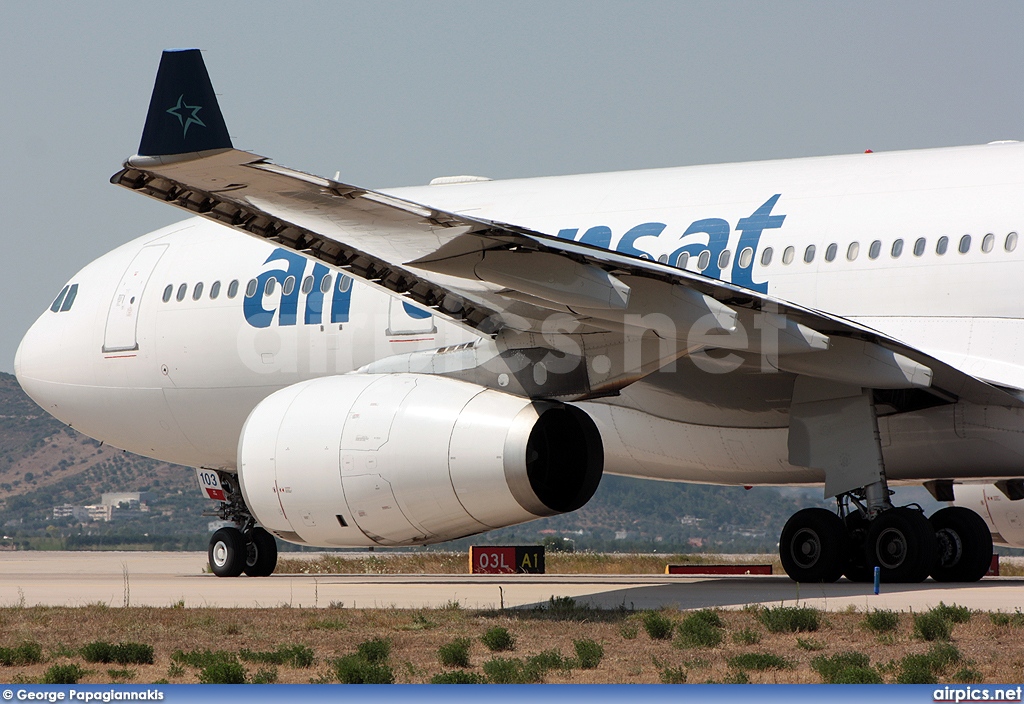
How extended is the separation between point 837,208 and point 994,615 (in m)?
5.59

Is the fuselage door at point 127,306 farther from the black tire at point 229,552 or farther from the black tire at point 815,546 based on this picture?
the black tire at point 815,546

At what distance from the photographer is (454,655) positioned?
816 cm

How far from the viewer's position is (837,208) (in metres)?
14.0

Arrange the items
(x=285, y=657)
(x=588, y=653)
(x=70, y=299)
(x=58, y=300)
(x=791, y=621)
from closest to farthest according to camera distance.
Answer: (x=588, y=653), (x=285, y=657), (x=791, y=621), (x=70, y=299), (x=58, y=300)

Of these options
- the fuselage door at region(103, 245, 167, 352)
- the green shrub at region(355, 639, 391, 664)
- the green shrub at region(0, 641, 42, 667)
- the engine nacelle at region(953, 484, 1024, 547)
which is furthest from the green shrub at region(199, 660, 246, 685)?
the engine nacelle at region(953, 484, 1024, 547)

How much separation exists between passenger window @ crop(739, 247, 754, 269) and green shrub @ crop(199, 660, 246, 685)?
8003 mm

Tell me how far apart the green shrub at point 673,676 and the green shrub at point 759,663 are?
399mm

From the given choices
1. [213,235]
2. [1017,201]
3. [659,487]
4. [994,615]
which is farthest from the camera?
[659,487]

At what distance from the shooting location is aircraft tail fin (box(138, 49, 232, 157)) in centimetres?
918

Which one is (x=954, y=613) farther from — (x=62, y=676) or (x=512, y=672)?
(x=62, y=676)

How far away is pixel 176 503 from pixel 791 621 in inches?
4460

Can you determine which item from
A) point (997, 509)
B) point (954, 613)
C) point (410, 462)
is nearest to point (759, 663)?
point (954, 613)

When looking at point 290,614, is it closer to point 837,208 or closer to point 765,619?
point 765,619

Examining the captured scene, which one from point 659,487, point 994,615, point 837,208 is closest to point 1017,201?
point 837,208
